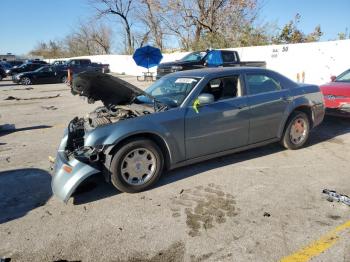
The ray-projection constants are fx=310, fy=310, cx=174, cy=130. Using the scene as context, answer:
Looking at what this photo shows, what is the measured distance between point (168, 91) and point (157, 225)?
234 centimetres

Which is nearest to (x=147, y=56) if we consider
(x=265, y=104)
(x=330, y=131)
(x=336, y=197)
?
(x=330, y=131)

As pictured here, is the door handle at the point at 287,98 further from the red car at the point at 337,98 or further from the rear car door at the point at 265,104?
the red car at the point at 337,98

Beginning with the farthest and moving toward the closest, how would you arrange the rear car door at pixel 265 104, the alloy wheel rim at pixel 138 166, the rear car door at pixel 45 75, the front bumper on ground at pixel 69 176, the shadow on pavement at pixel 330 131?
1. the rear car door at pixel 45 75
2. the shadow on pavement at pixel 330 131
3. the rear car door at pixel 265 104
4. the alloy wheel rim at pixel 138 166
5. the front bumper on ground at pixel 69 176

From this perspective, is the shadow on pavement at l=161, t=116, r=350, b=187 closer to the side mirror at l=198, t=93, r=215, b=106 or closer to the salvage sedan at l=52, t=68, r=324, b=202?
the salvage sedan at l=52, t=68, r=324, b=202

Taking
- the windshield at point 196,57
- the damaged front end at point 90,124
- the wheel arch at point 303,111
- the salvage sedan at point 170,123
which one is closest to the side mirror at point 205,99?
the salvage sedan at point 170,123

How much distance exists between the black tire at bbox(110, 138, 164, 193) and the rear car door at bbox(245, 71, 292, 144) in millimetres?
1720

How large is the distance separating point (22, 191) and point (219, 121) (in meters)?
2.94

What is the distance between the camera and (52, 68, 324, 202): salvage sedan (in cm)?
391

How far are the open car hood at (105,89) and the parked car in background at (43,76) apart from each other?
2041 cm

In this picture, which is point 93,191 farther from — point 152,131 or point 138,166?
point 152,131

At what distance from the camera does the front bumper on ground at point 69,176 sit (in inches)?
Answer: 143

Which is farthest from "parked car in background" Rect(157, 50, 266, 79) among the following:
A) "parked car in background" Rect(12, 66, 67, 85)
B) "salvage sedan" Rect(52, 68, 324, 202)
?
"salvage sedan" Rect(52, 68, 324, 202)

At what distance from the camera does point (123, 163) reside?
4.00 m

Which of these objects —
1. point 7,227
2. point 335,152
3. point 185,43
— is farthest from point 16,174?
point 185,43
